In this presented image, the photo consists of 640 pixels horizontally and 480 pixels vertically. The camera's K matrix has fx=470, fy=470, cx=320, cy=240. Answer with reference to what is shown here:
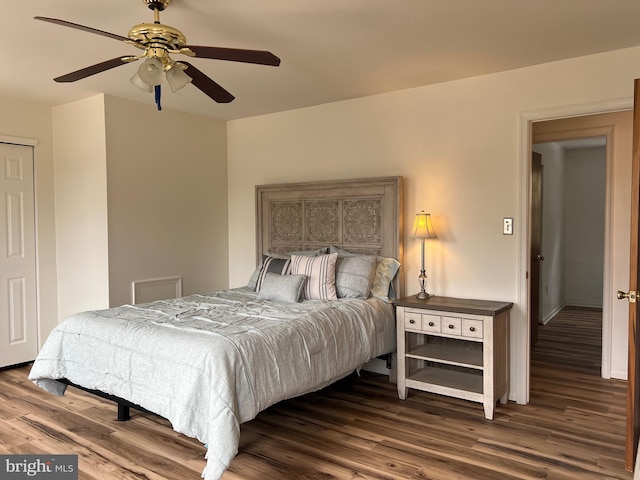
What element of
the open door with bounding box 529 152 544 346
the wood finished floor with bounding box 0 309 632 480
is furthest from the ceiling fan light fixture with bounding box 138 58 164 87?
the open door with bounding box 529 152 544 346

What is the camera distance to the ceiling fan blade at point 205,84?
255cm

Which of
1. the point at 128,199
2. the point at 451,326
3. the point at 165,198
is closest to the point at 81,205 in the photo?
the point at 128,199

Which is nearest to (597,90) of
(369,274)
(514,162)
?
(514,162)

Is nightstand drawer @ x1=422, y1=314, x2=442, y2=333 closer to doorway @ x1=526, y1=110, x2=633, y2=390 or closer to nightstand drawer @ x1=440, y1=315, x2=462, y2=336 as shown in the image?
nightstand drawer @ x1=440, y1=315, x2=462, y2=336

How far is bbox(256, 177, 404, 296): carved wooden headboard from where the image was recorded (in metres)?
4.11

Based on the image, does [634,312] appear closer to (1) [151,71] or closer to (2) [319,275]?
(2) [319,275]

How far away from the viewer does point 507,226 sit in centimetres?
362

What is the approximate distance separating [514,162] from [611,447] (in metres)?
2.01

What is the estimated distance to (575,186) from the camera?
300 inches

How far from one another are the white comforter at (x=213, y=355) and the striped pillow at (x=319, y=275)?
6.4 inches

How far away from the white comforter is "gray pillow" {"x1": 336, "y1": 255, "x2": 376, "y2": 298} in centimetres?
18

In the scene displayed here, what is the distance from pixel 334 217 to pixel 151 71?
244 cm

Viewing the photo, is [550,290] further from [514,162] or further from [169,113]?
[169,113]

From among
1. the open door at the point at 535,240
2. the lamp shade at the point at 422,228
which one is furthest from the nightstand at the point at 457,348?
the open door at the point at 535,240
